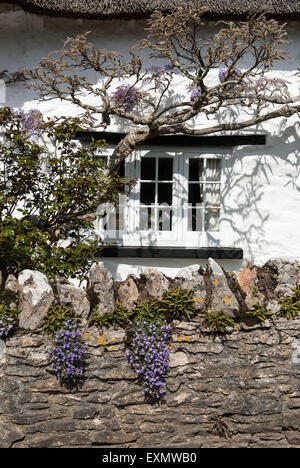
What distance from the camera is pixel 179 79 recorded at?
6238 millimetres

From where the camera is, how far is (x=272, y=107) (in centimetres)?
624

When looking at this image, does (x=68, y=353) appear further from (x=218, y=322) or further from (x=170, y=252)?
(x=170, y=252)

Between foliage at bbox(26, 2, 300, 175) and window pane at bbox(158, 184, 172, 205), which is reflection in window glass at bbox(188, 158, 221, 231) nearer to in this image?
window pane at bbox(158, 184, 172, 205)

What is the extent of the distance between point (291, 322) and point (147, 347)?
1266 mm

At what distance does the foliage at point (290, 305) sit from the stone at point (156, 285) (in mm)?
985

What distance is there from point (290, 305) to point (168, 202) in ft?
8.68

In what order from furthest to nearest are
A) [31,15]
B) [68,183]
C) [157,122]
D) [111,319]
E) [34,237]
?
[31,15] → [157,122] → [68,183] → [34,237] → [111,319]

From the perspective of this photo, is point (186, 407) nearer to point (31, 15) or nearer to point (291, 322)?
point (291, 322)

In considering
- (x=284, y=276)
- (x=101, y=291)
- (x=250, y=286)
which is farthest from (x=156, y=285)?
(x=284, y=276)

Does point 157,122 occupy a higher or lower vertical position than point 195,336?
higher

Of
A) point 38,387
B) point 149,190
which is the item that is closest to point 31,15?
Answer: point 149,190

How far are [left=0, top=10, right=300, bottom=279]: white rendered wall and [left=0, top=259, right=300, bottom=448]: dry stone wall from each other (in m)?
2.11

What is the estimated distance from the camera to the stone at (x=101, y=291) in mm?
4137

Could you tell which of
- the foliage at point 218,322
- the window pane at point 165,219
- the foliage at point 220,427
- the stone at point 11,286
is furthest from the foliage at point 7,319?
the window pane at point 165,219
